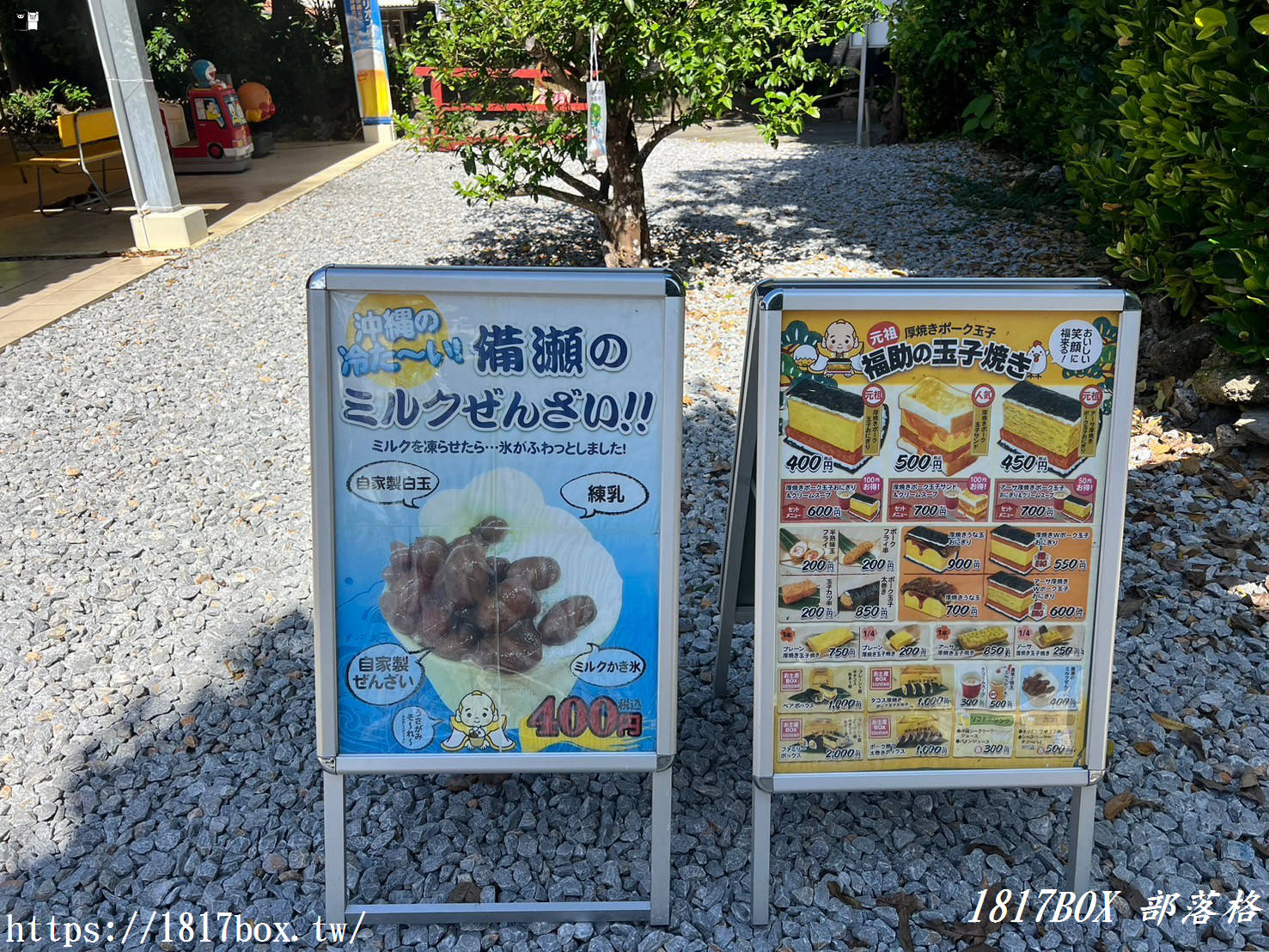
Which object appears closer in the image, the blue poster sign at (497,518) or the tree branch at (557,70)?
the blue poster sign at (497,518)

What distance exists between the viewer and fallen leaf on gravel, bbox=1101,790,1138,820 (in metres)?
2.56

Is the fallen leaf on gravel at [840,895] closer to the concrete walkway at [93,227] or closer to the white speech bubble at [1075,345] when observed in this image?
the white speech bubble at [1075,345]

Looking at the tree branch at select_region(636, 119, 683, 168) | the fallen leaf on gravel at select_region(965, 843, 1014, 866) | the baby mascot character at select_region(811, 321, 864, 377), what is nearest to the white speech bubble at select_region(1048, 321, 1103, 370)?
the baby mascot character at select_region(811, 321, 864, 377)

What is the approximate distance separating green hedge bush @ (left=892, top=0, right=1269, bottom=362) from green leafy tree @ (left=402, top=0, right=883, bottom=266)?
1.49 meters

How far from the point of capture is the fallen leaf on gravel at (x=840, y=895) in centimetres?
232

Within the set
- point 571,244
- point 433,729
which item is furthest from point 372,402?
point 571,244

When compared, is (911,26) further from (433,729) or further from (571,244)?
(433,729)

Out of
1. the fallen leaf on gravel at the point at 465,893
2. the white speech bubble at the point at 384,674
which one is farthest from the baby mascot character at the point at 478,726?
the fallen leaf on gravel at the point at 465,893

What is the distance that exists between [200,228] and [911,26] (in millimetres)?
7094

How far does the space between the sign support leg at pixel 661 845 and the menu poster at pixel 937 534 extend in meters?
0.26

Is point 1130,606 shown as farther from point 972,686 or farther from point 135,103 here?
point 135,103

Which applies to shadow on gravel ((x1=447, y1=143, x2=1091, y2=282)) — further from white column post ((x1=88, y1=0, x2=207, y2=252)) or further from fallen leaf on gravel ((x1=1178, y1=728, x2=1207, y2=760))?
fallen leaf on gravel ((x1=1178, y1=728, x2=1207, y2=760))

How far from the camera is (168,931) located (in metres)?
2.26

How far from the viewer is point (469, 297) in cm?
204
